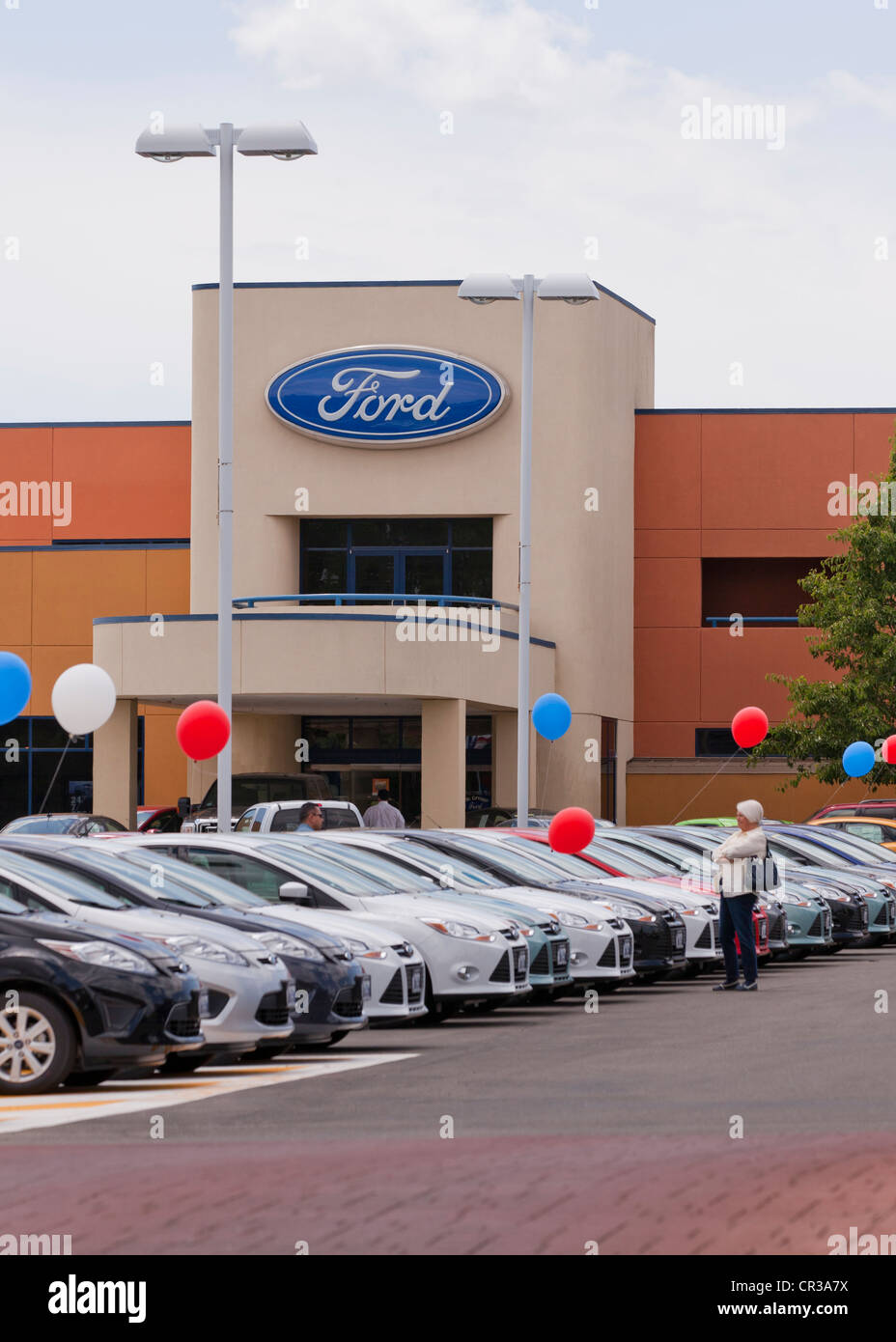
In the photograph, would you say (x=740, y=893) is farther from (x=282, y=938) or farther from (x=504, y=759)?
(x=504, y=759)

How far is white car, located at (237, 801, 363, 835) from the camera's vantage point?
28594 millimetres

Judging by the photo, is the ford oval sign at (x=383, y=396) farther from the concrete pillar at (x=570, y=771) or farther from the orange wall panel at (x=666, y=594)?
the concrete pillar at (x=570, y=771)

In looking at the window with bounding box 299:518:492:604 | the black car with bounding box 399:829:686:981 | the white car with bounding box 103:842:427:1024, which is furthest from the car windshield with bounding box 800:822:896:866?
the window with bounding box 299:518:492:604

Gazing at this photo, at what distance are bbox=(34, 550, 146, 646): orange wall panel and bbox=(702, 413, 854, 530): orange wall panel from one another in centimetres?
1280

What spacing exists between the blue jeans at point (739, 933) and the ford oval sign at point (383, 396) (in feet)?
88.4

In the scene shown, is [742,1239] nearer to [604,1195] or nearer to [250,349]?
[604,1195]

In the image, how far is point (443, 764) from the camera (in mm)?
38406

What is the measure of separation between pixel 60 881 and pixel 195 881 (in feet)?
5.54

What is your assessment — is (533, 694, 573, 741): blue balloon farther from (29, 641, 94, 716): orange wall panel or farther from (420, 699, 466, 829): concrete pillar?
(29, 641, 94, 716): orange wall panel

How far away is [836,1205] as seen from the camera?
7945 mm

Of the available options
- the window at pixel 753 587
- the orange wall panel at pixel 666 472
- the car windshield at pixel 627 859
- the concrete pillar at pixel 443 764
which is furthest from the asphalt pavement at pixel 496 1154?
the window at pixel 753 587

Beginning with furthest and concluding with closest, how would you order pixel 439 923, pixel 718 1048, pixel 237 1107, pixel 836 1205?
pixel 439 923
pixel 718 1048
pixel 237 1107
pixel 836 1205

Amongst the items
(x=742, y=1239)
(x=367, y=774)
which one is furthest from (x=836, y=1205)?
(x=367, y=774)
